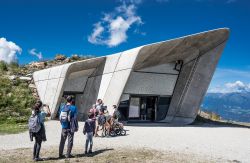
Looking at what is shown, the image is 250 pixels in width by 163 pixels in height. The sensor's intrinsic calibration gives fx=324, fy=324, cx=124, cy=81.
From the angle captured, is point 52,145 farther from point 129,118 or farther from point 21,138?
point 129,118

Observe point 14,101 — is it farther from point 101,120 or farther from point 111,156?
point 111,156

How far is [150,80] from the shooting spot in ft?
81.2

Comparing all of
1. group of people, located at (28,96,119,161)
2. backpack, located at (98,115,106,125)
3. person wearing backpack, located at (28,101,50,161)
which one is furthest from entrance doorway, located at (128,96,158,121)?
person wearing backpack, located at (28,101,50,161)

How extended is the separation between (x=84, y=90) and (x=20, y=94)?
570cm

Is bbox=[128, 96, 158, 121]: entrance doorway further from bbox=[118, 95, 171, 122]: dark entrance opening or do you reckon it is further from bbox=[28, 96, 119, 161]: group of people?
bbox=[28, 96, 119, 161]: group of people

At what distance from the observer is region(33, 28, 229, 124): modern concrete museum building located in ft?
71.7

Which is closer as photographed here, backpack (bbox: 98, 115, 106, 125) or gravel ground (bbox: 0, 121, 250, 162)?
gravel ground (bbox: 0, 121, 250, 162)

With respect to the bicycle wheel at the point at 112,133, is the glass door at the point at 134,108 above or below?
above

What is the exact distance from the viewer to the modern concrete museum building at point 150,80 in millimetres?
21844

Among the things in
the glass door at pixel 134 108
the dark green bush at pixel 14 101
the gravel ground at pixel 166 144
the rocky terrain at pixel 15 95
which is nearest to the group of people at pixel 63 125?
the gravel ground at pixel 166 144

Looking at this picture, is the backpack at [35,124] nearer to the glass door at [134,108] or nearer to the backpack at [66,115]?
the backpack at [66,115]

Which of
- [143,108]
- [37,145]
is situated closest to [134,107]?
[143,108]

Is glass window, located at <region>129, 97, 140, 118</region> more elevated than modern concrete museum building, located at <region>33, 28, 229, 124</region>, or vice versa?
modern concrete museum building, located at <region>33, 28, 229, 124</region>

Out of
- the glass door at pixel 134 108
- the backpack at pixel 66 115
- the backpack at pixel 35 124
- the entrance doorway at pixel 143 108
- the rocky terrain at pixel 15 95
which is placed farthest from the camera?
the entrance doorway at pixel 143 108
